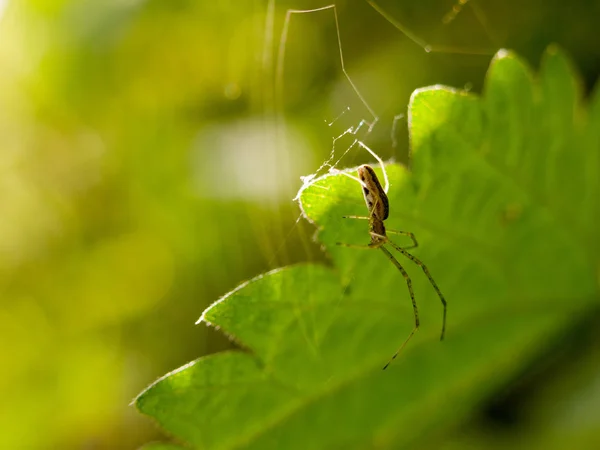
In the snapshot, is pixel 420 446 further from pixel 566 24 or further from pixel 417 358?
pixel 566 24

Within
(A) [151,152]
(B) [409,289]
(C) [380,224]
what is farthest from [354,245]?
(A) [151,152]

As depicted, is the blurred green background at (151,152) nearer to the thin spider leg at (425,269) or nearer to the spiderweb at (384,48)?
the spiderweb at (384,48)

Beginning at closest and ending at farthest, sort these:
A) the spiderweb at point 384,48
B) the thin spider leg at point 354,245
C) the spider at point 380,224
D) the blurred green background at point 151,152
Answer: the spider at point 380,224
the thin spider leg at point 354,245
the spiderweb at point 384,48
the blurred green background at point 151,152

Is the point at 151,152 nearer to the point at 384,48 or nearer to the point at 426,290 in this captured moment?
the point at 384,48

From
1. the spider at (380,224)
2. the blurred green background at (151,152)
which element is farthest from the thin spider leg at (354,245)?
the blurred green background at (151,152)

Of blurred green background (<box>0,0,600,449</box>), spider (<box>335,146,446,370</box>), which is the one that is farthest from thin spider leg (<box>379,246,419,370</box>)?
blurred green background (<box>0,0,600,449</box>)

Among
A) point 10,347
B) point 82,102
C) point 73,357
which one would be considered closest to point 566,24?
point 82,102
